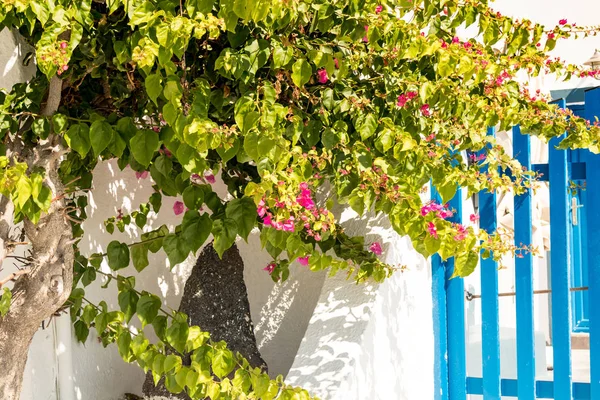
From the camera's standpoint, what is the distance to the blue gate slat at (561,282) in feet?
10.8

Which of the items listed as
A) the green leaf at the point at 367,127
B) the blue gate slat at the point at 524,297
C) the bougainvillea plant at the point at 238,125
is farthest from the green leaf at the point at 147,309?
the blue gate slat at the point at 524,297

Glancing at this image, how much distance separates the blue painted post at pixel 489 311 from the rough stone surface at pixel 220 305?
97 centimetres

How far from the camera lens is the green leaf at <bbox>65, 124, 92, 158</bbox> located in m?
2.39

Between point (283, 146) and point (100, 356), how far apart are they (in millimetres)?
2008

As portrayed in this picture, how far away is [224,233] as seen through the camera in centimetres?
244

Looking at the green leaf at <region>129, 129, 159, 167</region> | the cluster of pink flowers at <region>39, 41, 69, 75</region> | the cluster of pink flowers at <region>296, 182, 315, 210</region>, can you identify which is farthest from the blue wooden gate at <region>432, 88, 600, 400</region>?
the cluster of pink flowers at <region>39, 41, 69, 75</region>

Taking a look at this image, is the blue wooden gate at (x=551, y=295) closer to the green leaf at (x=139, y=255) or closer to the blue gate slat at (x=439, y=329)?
the blue gate slat at (x=439, y=329)

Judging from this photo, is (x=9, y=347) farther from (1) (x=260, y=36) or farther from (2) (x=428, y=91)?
(2) (x=428, y=91)

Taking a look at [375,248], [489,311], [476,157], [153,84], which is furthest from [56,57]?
[489,311]

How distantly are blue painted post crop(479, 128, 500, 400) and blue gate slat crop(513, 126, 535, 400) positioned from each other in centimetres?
9

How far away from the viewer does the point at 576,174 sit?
343 centimetres

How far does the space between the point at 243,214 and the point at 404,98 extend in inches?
27.5

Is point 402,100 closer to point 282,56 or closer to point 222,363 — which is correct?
point 282,56

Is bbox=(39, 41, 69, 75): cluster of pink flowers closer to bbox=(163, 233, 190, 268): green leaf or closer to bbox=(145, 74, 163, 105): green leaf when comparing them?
bbox=(145, 74, 163, 105): green leaf
